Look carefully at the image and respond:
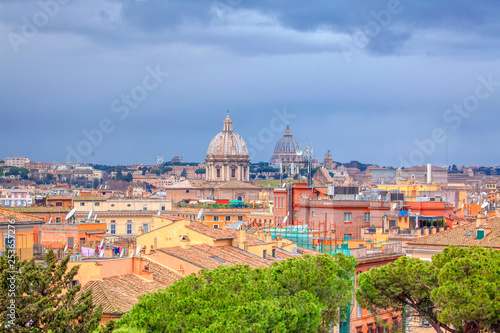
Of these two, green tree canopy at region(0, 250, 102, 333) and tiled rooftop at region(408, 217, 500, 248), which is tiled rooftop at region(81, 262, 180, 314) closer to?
green tree canopy at region(0, 250, 102, 333)

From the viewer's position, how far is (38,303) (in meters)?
20.1

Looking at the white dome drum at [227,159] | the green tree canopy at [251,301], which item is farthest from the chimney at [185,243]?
the white dome drum at [227,159]

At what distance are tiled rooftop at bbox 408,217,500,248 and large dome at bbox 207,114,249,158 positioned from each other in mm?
106914

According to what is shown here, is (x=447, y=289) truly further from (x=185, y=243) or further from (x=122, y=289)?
(x=185, y=243)

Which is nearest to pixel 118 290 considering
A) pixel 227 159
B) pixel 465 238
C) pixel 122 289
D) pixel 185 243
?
pixel 122 289

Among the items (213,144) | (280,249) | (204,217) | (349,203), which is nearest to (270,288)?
(280,249)

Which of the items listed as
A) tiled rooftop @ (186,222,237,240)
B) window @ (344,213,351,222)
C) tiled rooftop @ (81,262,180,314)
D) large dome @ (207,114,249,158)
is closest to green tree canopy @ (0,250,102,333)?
tiled rooftop @ (81,262,180,314)

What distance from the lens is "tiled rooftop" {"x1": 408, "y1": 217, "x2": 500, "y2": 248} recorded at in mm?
32638

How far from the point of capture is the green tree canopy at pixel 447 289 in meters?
22.4

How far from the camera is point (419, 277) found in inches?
984

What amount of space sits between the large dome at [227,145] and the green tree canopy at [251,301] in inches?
4660

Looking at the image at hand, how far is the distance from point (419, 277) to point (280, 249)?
42.7 feet

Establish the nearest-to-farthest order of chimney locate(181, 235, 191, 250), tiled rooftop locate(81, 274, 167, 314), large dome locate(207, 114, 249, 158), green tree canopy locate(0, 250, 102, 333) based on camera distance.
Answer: green tree canopy locate(0, 250, 102, 333) < tiled rooftop locate(81, 274, 167, 314) < chimney locate(181, 235, 191, 250) < large dome locate(207, 114, 249, 158)

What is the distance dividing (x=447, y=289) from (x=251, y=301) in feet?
15.6
